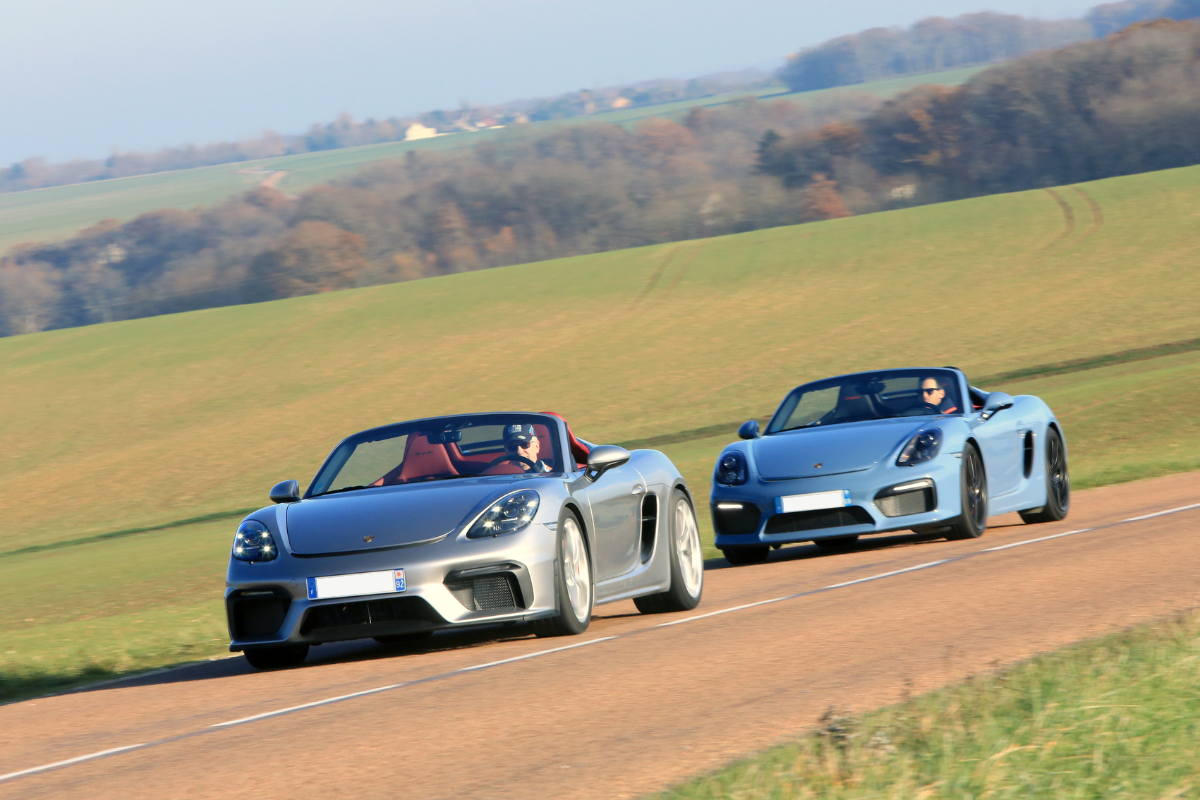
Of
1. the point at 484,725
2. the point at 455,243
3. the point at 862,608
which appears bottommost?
the point at 455,243

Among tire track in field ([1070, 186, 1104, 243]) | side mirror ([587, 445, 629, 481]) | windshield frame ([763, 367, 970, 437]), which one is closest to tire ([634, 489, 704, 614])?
side mirror ([587, 445, 629, 481])

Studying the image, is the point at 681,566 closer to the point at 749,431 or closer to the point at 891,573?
the point at 891,573

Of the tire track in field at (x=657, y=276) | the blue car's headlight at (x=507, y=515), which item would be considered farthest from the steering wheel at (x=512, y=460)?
the tire track in field at (x=657, y=276)

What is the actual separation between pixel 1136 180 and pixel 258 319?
37031mm

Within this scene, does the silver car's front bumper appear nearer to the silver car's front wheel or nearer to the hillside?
the silver car's front wheel

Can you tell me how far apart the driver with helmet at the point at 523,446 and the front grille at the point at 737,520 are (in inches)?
147

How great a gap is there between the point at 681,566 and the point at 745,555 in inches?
140

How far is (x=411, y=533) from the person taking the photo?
770cm

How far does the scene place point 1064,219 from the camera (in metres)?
59.9

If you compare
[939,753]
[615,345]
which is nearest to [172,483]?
[615,345]

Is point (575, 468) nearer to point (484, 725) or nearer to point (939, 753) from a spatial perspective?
point (484, 725)

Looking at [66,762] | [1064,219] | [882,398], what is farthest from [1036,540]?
[1064,219]

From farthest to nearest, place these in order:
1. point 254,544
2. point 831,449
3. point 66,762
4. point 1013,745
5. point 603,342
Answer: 1. point 603,342
2. point 831,449
3. point 254,544
4. point 66,762
5. point 1013,745

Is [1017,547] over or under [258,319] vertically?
over
